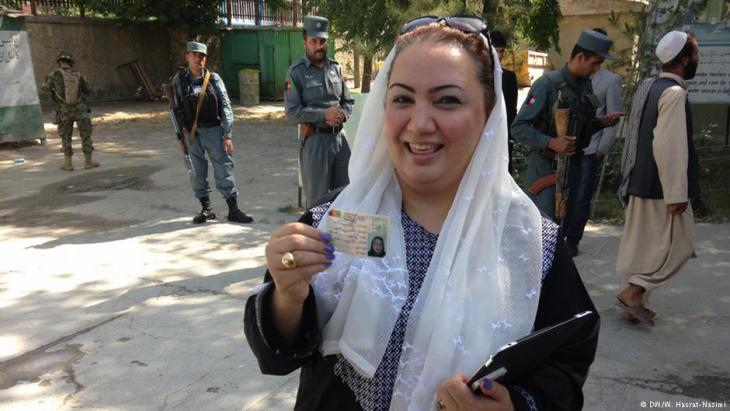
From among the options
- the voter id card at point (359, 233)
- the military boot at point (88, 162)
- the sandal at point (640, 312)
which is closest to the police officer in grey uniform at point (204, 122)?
the military boot at point (88, 162)

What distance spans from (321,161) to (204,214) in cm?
188

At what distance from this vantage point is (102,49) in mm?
17922

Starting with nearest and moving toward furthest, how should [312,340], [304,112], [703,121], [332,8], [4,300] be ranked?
[312,340] < [4,300] < [304,112] < [703,121] < [332,8]

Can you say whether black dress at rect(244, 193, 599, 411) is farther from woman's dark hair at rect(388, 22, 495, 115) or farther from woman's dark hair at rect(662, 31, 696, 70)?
woman's dark hair at rect(662, 31, 696, 70)

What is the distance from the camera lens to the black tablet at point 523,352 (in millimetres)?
1312

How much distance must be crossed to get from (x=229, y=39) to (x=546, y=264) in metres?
19.7

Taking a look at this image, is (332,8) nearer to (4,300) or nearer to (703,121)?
(703,121)

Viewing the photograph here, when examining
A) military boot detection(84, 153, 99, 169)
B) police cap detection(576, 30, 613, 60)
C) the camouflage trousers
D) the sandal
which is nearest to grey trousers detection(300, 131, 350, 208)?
police cap detection(576, 30, 613, 60)

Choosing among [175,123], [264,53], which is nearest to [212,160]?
[175,123]

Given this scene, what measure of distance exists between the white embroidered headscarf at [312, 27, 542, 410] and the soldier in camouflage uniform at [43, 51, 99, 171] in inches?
356

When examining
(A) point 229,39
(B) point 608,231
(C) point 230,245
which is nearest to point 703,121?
(B) point 608,231

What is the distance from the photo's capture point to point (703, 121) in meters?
9.07

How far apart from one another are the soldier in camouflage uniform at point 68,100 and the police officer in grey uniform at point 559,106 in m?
7.40

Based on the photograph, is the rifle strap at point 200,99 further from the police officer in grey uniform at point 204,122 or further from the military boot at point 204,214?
the military boot at point 204,214
